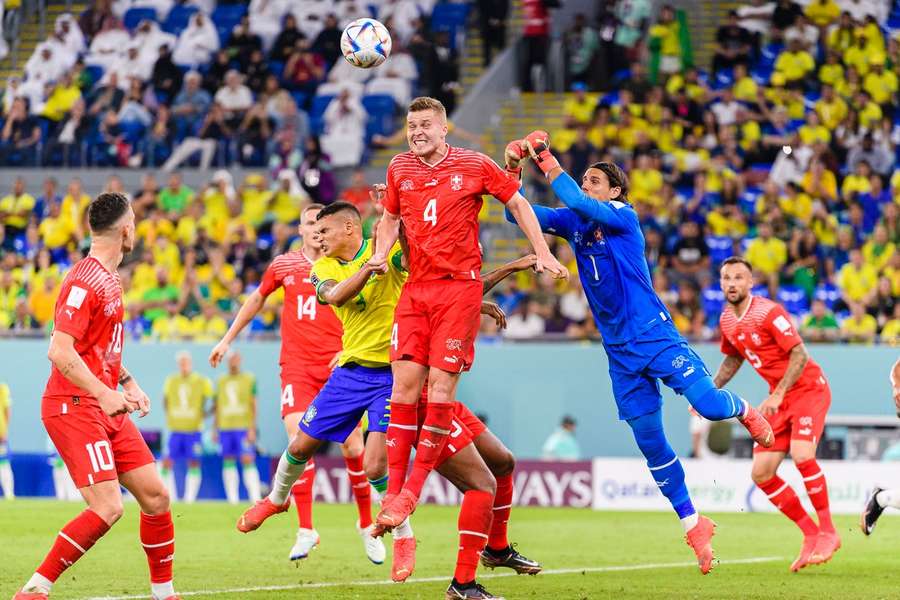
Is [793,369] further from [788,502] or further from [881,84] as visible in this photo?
[881,84]

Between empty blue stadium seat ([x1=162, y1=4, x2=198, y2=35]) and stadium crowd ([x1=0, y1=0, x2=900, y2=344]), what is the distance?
76 mm

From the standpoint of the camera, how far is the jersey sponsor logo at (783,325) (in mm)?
13594

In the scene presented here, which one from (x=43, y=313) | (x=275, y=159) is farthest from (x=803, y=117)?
(x=43, y=313)

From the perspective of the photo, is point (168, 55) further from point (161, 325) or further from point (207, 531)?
point (207, 531)

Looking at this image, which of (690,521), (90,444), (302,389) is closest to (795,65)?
(302,389)

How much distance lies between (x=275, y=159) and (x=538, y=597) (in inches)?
678

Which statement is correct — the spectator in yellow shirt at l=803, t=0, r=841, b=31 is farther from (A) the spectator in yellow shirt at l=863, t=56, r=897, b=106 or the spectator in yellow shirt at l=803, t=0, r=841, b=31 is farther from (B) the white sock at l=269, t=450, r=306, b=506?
(B) the white sock at l=269, t=450, r=306, b=506

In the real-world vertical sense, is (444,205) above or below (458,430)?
above

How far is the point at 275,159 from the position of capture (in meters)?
26.9

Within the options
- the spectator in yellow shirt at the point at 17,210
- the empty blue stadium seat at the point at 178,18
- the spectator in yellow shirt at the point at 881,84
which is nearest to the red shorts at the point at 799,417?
the spectator in yellow shirt at the point at 881,84

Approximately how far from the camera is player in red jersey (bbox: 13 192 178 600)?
8.91m

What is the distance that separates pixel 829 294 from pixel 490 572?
36.8 ft

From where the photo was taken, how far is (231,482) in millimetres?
22359

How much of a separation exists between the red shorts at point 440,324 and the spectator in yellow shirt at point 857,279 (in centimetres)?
1298
